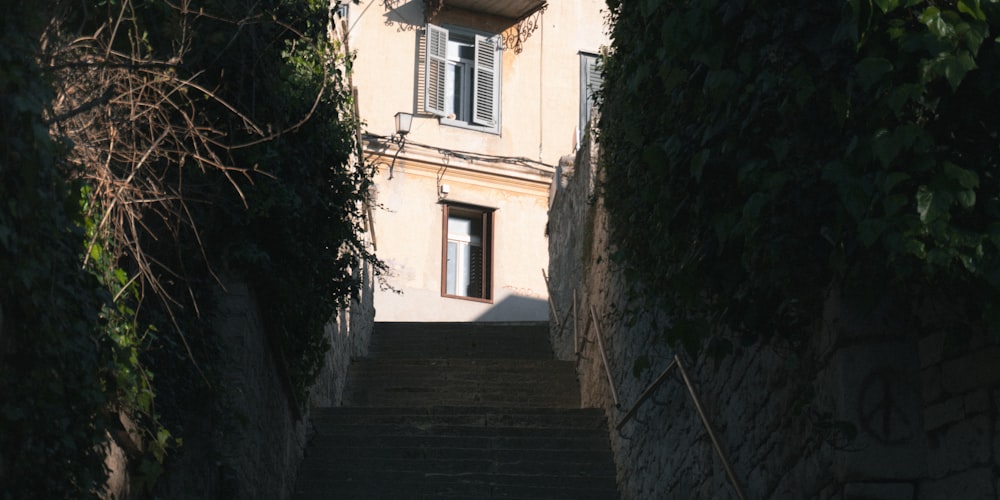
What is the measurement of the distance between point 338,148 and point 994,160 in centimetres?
436

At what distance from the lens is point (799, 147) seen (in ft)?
15.0

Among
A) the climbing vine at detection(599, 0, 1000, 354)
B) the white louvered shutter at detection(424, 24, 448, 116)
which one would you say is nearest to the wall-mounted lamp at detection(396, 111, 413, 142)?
the white louvered shutter at detection(424, 24, 448, 116)

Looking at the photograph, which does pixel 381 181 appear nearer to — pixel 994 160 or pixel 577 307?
pixel 577 307

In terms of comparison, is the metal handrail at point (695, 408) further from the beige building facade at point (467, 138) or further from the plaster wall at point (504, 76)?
the plaster wall at point (504, 76)

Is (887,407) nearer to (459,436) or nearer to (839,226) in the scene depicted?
(839,226)

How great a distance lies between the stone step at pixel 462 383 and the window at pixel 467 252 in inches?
221

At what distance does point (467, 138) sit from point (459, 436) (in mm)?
9128

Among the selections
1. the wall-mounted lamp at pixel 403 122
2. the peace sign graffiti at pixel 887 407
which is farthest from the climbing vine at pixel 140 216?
the wall-mounted lamp at pixel 403 122

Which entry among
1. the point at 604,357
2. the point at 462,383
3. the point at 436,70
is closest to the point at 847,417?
the point at 604,357

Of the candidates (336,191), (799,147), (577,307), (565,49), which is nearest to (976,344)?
(799,147)

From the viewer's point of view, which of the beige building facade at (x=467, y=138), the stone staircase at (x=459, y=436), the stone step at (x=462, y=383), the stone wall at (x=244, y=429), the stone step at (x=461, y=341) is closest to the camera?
the stone wall at (x=244, y=429)

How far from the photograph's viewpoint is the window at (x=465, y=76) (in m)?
17.9

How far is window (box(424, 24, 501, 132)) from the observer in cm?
1792

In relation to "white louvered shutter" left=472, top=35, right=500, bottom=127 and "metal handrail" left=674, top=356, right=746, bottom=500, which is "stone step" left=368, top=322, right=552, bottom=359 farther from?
"metal handrail" left=674, top=356, right=746, bottom=500
